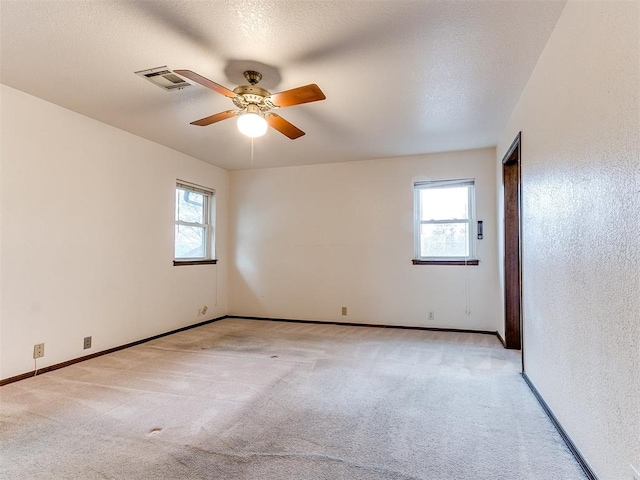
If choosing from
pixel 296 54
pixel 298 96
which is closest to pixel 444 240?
pixel 298 96

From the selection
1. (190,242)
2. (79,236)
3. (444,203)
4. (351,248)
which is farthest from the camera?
(351,248)

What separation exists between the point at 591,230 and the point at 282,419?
1999 millimetres

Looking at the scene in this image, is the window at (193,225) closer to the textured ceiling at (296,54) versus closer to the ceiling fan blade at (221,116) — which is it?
the textured ceiling at (296,54)

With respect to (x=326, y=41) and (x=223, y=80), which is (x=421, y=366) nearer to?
(x=326, y=41)

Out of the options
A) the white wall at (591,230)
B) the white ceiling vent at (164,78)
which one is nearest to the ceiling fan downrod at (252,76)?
the white ceiling vent at (164,78)

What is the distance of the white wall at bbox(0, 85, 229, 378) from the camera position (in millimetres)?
2963

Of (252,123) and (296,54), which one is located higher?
(296,54)

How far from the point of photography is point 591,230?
1644 millimetres

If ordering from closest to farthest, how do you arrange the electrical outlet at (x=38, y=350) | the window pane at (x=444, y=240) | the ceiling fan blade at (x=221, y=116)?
the ceiling fan blade at (x=221, y=116) < the electrical outlet at (x=38, y=350) < the window pane at (x=444, y=240)

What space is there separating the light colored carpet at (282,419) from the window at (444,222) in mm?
1509

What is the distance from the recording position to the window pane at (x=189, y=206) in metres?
4.97

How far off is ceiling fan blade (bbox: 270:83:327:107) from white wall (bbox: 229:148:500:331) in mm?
2850

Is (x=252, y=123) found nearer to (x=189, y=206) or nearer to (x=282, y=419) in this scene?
(x=282, y=419)

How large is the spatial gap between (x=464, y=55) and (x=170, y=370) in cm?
344
